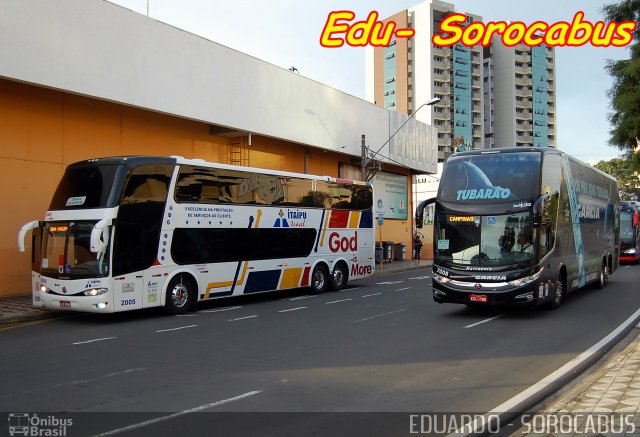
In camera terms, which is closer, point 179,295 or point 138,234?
point 138,234

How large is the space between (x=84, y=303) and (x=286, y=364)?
20.9 ft

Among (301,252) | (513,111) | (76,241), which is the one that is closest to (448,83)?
(513,111)

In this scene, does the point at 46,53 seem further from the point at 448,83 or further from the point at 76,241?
the point at 448,83

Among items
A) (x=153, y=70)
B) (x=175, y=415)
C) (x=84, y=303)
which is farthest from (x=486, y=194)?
(x=153, y=70)

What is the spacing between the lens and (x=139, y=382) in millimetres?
7430

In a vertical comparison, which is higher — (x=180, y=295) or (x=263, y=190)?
(x=263, y=190)

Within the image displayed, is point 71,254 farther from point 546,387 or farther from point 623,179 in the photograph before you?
point 623,179

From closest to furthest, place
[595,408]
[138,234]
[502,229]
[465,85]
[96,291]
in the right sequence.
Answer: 1. [595,408]
2. [502,229]
3. [96,291]
4. [138,234]
5. [465,85]

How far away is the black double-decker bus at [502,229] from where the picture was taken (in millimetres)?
12312

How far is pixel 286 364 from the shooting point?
8.45 metres

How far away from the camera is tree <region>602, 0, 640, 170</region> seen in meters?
23.1

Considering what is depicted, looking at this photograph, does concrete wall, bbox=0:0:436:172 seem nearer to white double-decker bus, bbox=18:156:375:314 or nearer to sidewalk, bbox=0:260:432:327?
white double-decker bus, bbox=18:156:375:314

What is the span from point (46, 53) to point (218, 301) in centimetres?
864

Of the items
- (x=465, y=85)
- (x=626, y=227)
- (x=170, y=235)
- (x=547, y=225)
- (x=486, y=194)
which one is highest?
(x=465, y=85)
